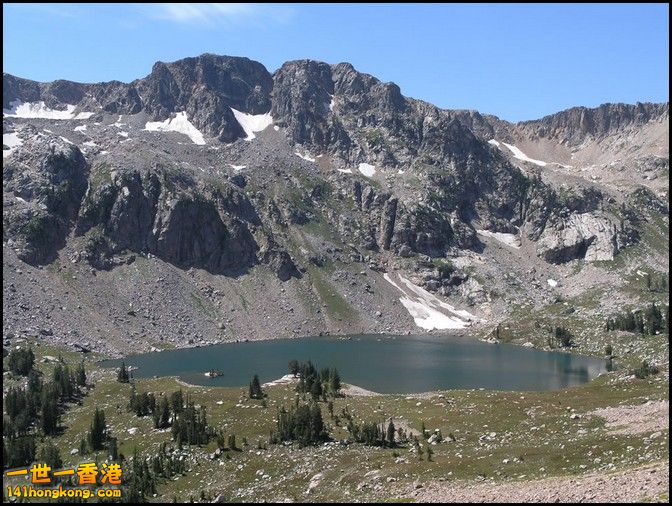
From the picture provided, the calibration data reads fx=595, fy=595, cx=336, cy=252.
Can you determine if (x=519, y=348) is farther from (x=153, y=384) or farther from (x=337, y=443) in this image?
(x=337, y=443)

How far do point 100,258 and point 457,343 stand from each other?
106688 mm

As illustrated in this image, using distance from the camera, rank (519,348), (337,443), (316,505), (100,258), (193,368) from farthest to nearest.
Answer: (100,258) < (519,348) < (193,368) < (337,443) < (316,505)

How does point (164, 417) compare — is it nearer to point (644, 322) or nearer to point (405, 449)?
point (405, 449)

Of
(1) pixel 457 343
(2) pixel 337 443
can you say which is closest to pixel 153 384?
(2) pixel 337 443

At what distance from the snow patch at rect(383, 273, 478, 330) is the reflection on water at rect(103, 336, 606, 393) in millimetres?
18567

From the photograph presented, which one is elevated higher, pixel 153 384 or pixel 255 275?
pixel 255 275

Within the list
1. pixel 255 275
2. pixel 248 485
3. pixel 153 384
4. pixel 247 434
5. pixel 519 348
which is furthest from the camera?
pixel 255 275

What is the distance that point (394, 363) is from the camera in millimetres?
124000

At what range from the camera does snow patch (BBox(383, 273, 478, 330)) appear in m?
184

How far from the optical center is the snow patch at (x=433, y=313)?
18438 centimetres

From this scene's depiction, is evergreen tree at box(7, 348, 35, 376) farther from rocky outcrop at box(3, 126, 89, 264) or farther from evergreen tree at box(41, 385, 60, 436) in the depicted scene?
rocky outcrop at box(3, 126, 89, 264)

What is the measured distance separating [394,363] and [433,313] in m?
69.3

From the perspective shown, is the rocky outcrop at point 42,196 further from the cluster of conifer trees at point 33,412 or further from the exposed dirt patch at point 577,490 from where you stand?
the exposed dirt patch at point 577,490

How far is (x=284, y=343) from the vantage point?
522 ft
